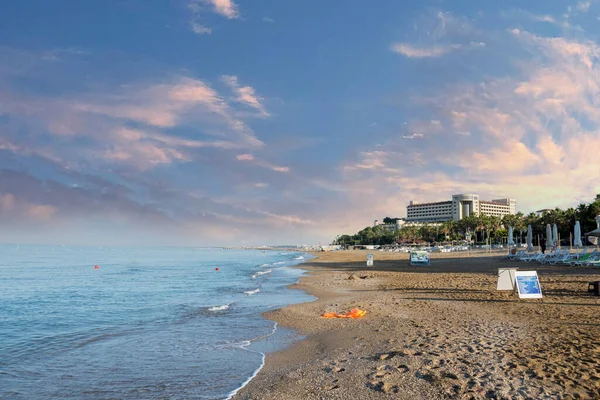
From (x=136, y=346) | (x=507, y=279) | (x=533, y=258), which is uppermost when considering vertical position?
(x=533, y=258)

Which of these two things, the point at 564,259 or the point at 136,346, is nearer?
the point at 136,346

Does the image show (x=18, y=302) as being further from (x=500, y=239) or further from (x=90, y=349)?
(x=500, y=239)

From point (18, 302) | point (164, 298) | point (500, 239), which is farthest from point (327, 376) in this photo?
point (500, 239)

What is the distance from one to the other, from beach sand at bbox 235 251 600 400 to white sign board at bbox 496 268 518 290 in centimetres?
197

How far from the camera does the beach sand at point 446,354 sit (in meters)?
6.30

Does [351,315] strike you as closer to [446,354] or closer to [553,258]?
[446,354]

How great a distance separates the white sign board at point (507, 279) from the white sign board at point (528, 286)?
1.35 metres

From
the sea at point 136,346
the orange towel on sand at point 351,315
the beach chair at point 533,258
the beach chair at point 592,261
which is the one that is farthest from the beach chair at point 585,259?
the orange towel on sand at point 351,315

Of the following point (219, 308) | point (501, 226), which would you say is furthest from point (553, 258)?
point (501, 226)

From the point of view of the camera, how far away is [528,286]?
49.7 ft

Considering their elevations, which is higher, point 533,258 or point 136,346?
point 533,258

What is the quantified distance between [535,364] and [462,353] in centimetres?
134

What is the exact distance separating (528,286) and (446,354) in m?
9.00

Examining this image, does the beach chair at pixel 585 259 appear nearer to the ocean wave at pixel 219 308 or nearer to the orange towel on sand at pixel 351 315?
the orange towel on sand at pixel 351 315
